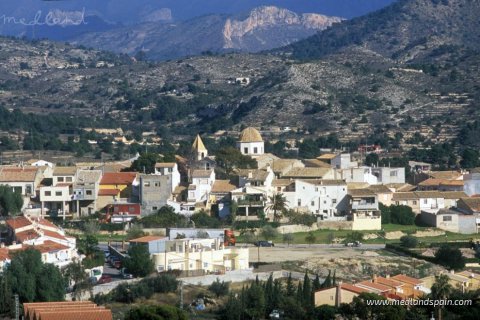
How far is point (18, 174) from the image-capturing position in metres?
A: 66.3

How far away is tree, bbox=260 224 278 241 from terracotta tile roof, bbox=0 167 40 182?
9828 millimetres

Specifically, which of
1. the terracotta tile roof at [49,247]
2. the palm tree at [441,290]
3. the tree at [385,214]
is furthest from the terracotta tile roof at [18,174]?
the palm tree at [441,290]

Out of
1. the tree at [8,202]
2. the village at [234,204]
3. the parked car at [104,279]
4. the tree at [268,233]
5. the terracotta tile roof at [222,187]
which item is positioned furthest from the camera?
the terracotta tile roof at [222,187]

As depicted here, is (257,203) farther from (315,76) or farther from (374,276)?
(315,76)

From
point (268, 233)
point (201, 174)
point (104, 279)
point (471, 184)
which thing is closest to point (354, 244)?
point (268, 233)

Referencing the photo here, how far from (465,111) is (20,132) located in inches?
1124

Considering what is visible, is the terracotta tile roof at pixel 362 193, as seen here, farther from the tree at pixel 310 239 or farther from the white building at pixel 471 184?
the white building at pixel 471 184

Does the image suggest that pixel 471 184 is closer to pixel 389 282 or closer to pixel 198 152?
pixel 198 152

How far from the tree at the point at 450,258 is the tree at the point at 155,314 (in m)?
15.3

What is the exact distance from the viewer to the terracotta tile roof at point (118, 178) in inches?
2606

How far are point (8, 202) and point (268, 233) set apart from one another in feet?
31.8

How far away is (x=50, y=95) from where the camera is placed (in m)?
134

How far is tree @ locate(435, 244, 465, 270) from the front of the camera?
56188 mm

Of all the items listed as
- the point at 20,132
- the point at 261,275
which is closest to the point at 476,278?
the point at 261,275
